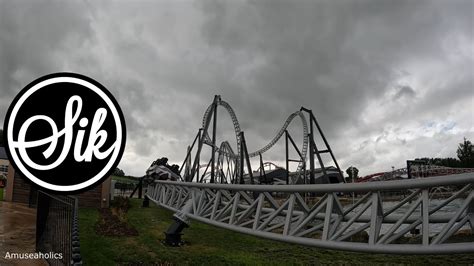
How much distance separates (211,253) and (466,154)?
90.2 metres

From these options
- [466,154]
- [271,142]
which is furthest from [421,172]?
[466,154]

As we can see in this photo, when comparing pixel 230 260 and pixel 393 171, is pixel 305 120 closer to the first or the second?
pixel 393 171

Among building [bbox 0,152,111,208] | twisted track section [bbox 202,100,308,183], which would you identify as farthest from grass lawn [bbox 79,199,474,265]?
twisted track section [bbox 202,100,308,183]

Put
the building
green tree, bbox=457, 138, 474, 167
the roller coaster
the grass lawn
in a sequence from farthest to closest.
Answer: green tree, bbox=457, 138, 474, 167
the building
the grass lawn
the roller coaster

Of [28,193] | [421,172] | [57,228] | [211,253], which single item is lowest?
[211,253]

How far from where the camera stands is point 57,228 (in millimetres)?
8227

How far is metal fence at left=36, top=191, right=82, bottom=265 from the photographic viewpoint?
259 inches

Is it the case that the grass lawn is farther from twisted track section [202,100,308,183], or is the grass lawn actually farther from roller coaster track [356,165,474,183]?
roller coaster track [356,165,474,183]

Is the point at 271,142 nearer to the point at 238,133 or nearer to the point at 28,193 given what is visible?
the point at 238,133

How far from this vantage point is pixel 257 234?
8906 millimetres

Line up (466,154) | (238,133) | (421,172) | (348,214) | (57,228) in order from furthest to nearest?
(466,154) → (421,172) → (238,133) → (348,214) → (57,228)

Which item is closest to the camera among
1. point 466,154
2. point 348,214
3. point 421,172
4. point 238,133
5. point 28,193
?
point 348,214

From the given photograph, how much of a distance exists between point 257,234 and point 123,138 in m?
4.75

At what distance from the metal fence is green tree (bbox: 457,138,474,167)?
298 ft
